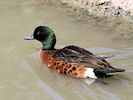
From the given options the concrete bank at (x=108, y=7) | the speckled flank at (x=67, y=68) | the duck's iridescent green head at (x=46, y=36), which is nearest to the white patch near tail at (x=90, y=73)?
the speckled flank at (x=67, y=68)

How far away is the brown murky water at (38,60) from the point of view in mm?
5496

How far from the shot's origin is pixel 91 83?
578 centimetres

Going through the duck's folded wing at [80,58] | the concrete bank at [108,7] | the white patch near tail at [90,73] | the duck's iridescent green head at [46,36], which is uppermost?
the concrete bank at [108,7]

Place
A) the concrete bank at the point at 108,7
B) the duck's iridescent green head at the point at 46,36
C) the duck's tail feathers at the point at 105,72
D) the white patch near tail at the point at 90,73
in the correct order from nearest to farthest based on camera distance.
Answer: the duck's tail feathers at the point at 105,72 < the white patch near tail at the point at 90,73 < the duck's iridescent green head at the point at 46,36 < the concrete bank at the point at 108,7

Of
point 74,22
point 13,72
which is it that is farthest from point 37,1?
point 13,72

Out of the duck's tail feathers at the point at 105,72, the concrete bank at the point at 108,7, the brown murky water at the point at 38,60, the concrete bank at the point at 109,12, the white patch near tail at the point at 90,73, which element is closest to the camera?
the brown murky water at the point at 38,60

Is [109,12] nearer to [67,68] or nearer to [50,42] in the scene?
[50,42]

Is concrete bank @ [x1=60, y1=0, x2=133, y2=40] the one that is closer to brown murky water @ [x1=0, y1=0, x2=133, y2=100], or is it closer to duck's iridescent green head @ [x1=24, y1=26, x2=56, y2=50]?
brown murky water @ [x1=0, y1=0, x2=133, y2=100]

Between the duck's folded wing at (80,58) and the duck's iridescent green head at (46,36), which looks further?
the duck's iridescent green head at (46,36)

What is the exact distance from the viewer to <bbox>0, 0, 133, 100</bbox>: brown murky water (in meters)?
5.50

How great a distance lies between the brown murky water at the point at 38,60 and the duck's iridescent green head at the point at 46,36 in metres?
0.39

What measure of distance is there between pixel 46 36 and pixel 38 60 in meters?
0.54

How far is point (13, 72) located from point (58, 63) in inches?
34.8

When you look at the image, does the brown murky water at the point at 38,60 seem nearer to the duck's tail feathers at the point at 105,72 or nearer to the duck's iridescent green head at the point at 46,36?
the duck's tail feathers at the point at 105,72
